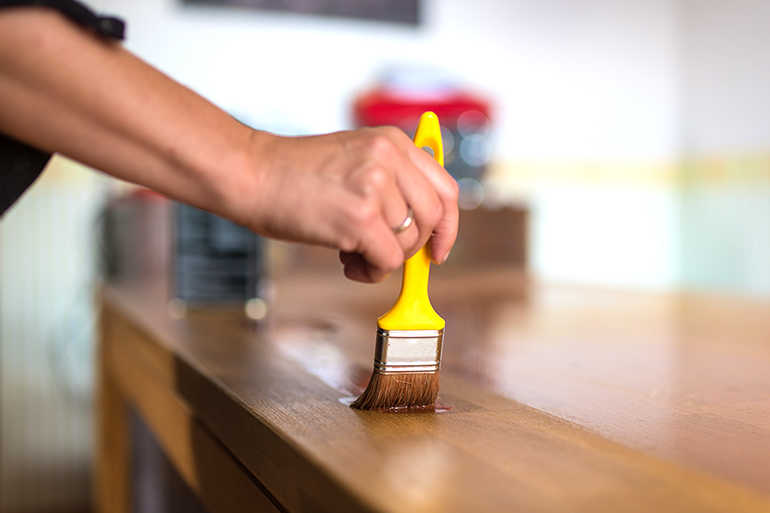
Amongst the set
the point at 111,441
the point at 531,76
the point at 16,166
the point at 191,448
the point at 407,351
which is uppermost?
the point at 531,76

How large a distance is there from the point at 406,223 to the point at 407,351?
0.08 meters

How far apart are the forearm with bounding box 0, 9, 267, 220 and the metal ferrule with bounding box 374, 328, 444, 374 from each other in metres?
0.12

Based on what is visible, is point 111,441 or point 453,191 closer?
point 453,191

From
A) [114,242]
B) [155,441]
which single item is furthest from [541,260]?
[155,441]

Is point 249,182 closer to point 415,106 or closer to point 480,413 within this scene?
point 480,413

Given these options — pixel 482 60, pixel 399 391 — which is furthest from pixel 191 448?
pixel 482 60

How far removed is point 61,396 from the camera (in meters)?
2.71

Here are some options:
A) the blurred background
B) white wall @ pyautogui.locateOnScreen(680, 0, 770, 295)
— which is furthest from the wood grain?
white wall @ pyautogui.locateOnScreen(680, 0, 770, 295)

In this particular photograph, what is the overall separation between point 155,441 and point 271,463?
1.97ft

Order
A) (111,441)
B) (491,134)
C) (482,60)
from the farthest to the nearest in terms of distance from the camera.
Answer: (482,60), (491,134), (111,441)

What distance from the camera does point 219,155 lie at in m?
0.44

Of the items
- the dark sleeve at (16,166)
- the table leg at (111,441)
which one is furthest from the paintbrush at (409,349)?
the table leg at (111,441)

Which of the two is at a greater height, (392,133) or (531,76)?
(531,76)

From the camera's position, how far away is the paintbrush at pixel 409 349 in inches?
17.8
